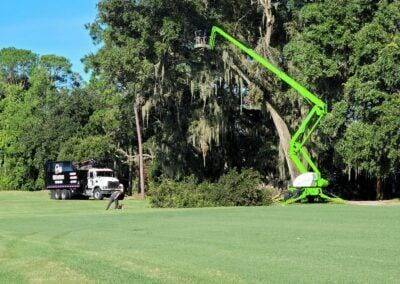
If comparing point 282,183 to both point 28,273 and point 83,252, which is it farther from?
point 28,273

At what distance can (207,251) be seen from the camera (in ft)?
39.4

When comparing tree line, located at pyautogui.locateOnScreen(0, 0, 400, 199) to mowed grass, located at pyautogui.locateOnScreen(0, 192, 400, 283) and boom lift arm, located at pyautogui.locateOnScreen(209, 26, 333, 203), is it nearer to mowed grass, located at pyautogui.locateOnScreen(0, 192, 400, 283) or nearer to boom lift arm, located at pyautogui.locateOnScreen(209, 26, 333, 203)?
boom lift arm, located at pyautogui.locateOnScreen(209, 26, 333, 203)

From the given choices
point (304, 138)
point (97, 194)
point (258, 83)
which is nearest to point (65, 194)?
point (97, 194)

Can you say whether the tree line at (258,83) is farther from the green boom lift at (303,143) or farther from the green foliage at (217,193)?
the green foliage at (217,193)

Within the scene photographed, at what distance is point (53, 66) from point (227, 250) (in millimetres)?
86273

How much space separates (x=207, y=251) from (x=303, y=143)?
22034 mm

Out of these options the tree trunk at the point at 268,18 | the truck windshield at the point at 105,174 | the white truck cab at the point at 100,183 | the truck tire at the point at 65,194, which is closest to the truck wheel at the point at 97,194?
the white truck cab at the point at 100,183

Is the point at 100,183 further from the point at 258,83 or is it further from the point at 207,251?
the point at 207,251

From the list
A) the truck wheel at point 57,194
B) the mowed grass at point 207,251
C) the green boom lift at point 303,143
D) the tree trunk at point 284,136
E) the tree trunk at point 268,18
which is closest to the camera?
the mowed grass at point 207,251

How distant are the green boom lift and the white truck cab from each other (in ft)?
55.3

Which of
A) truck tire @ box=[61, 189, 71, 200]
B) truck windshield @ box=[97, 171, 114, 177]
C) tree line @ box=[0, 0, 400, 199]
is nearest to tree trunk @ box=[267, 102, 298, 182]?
tree line @ box=[0, 0, 400, 199]

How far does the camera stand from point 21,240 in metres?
14.9

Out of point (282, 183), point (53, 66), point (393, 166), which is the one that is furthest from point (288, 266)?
point (53, 66)

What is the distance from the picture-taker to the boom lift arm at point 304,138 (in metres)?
31.5
